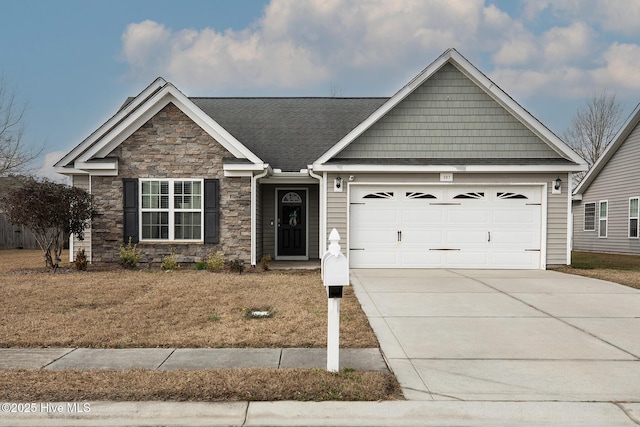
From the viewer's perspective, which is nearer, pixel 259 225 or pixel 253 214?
pixel 253 214

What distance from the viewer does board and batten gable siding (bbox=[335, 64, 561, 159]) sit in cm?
→ 1268

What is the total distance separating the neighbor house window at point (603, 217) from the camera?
2059cm

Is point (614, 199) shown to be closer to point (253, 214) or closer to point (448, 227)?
point (448, 227)

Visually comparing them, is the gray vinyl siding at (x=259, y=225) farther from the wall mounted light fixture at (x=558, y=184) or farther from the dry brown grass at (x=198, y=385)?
the dry brown grass at (x=198, y=385)

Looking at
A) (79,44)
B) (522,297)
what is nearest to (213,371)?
(522,297)

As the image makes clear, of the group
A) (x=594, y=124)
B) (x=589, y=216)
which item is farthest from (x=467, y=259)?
(x=594, y=124)

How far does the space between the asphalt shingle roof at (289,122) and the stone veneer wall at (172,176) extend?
1.89 meters

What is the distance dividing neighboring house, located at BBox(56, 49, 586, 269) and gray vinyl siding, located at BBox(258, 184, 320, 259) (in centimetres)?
227

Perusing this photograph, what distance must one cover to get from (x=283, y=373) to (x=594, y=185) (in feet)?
71.5

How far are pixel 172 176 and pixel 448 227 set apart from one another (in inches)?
299

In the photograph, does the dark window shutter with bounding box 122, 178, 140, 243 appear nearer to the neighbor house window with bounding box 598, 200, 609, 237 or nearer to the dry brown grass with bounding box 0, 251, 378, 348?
the dry brown grass with bounding box 0, 251, 378, 348

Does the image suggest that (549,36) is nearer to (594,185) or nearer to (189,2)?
(594,185)

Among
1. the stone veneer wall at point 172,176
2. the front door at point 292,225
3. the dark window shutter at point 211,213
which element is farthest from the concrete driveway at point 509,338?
the front door at point 292,225

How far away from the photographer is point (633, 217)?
18734 millimetres
